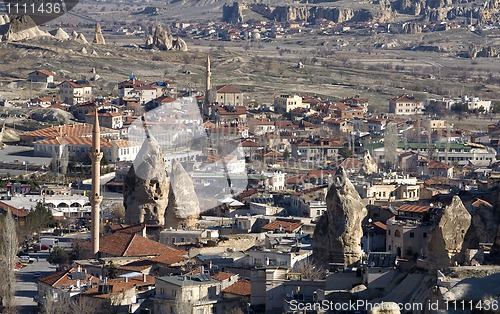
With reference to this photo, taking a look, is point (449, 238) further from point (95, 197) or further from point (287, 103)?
point (287, 103)

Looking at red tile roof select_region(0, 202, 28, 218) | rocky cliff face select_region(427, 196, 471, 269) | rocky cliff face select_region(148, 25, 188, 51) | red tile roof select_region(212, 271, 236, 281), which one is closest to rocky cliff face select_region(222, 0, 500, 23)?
rocky cliff face select_region(148, 25, 188, 51)

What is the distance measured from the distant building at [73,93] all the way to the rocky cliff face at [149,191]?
35.8 meters

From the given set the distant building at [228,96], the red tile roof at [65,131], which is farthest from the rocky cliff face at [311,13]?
the red tile roof at [65,131]

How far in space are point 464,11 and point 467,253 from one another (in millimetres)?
128378

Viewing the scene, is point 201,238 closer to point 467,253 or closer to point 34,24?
point 467,253

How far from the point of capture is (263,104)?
73.2 meters

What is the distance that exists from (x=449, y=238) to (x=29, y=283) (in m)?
8.78

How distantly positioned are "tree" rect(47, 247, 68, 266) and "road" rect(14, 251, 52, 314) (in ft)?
0.39

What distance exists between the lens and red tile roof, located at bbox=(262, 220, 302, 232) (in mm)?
34653

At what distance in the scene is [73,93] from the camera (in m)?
71.9

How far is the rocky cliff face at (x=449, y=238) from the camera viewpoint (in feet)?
82.9

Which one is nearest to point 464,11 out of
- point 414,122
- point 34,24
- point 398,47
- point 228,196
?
point 398,47

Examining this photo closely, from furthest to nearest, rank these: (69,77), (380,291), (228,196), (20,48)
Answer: (20,48), (69,77), (228,196), (380,291)

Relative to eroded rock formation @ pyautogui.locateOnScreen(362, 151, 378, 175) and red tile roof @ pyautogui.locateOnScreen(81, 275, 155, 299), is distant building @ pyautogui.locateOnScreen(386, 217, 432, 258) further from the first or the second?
eroded rock formation @ pyautogui.locateOnScreen(362, 151, 378, 175)
